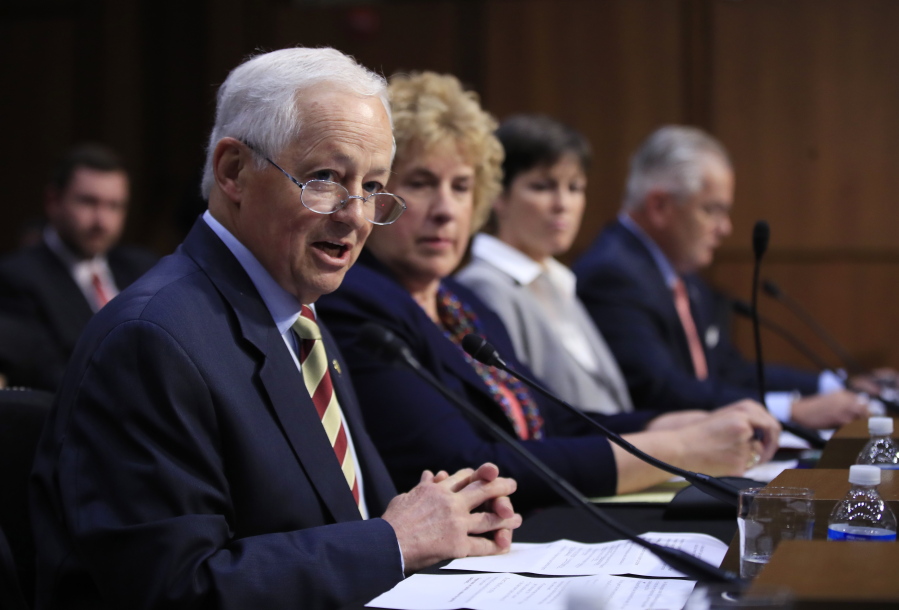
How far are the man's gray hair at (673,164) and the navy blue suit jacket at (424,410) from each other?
181cm

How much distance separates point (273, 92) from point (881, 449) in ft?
3.61

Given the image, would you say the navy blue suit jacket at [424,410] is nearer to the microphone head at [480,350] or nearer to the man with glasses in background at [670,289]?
the microphone head at [480,350]

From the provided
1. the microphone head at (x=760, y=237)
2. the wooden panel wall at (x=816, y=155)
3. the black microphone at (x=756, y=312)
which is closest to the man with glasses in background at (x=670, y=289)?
the black microphone at (x=756, y=312)

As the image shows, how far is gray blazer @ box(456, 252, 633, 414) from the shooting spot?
Answer: 2.53 metres

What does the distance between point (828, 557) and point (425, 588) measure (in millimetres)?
456

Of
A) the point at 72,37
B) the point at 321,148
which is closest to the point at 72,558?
the point at 321,148

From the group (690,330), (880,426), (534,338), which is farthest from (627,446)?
(690,330)

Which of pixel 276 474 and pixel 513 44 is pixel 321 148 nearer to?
pixel 276 474

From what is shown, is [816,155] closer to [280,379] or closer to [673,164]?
[673,164]

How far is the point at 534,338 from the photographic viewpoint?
2.55 m


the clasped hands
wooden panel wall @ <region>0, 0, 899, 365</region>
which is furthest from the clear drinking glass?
wooden panel wall @ <region>0, 0, 899, 365</region>

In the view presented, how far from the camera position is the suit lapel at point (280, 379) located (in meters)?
1.29

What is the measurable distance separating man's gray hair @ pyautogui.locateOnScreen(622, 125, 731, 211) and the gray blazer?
3.51 feet

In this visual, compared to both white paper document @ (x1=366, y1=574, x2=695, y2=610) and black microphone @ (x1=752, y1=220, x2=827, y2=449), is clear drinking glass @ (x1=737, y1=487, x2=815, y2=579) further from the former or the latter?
black microphone @ (x1=752, y1=220, x2=827, y2=449)
